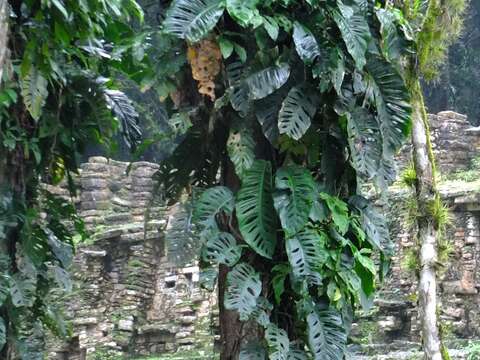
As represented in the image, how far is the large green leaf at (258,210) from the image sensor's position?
365 centimetres

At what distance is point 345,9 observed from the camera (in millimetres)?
3805

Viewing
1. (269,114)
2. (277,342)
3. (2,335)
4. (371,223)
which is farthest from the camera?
(2,335)

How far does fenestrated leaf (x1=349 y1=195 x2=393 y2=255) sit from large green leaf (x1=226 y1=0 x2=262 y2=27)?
94 cm

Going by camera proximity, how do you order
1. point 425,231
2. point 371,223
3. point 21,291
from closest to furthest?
1. point 371,223
2. point 21,291
3. point 425,231

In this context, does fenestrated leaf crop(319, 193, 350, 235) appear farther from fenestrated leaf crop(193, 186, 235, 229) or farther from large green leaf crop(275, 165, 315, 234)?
fenestrated leaf crop(193, 186, 235, 229)

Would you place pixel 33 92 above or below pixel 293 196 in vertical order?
above

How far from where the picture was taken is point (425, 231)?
4750 mm

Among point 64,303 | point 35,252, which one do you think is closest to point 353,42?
point 35,252

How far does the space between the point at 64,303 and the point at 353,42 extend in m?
7.70

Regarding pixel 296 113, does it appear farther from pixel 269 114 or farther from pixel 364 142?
pixel 364 142

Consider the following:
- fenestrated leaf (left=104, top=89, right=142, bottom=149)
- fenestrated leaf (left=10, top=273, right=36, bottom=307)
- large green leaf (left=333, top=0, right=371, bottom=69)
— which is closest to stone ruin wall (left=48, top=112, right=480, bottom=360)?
fenestrated leaf (left=104, top=89, right=142, bottom=149)

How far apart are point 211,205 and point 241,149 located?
278mm

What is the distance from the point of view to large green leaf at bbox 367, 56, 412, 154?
398cm

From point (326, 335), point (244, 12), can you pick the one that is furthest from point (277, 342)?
point (244, 12)
